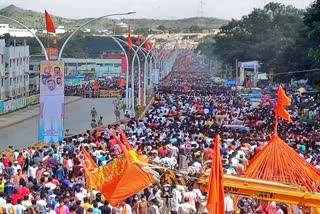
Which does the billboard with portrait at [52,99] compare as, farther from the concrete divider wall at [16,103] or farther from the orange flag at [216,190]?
the concrete divider wall at [16,103]

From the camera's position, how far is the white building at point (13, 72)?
191 feet

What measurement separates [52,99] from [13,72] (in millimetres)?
37981

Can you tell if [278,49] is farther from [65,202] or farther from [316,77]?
[65,202]

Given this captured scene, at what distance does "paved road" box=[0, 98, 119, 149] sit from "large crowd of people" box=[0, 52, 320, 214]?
6.67 metres

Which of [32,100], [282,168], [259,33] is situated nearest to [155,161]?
[282,168]

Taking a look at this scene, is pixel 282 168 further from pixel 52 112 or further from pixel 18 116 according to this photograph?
pixel 18 116

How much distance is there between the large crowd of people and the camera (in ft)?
47.2

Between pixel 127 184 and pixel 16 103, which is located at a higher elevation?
pixel 127 184

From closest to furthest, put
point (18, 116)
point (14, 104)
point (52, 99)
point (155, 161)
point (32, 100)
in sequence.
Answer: point (155, 161) < point (52, 99) < point (18, 116) < point (14, 104) < point (32, 100)

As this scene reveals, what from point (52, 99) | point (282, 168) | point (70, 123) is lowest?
point (70, 123)

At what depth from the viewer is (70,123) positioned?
47.4m

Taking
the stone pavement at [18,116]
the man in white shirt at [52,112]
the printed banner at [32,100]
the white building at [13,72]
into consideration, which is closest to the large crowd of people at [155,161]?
the man in white shirt at [52,112]

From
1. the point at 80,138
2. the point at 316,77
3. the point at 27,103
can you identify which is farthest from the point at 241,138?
the point at 27,103

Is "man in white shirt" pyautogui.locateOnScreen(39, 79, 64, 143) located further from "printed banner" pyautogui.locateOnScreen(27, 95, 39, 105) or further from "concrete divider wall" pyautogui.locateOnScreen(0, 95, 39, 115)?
"printed banner" pyautogui.locateOnScreen(27, 95, 39, 105)
